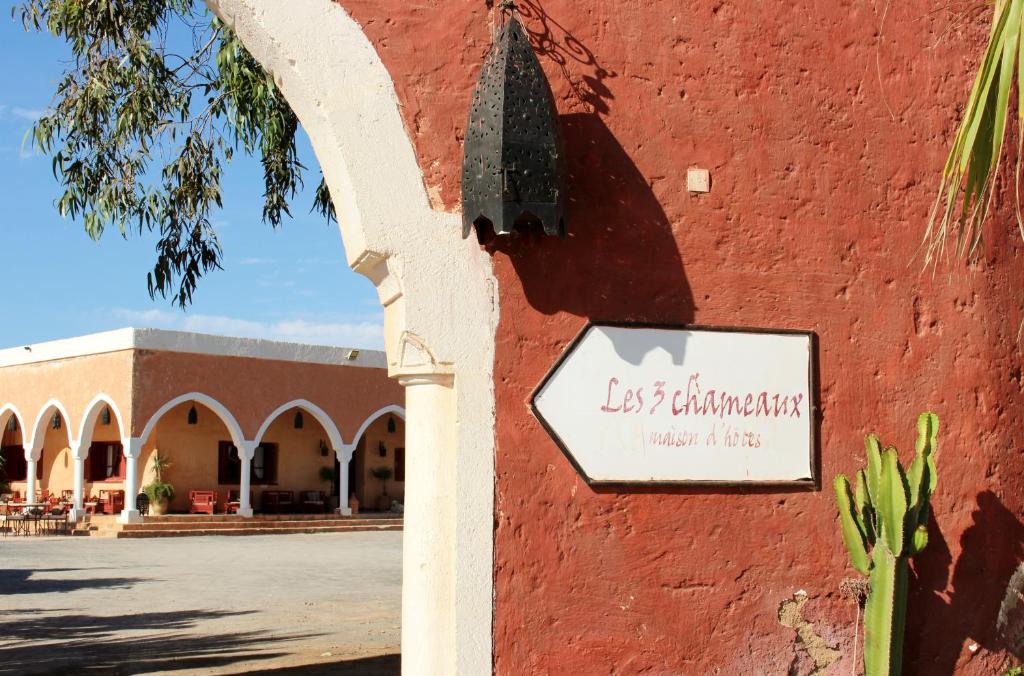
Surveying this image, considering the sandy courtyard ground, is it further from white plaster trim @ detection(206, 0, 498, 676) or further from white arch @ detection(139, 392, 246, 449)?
white arch @ detection(139, 392, 246, 449)

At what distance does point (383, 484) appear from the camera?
101 ft

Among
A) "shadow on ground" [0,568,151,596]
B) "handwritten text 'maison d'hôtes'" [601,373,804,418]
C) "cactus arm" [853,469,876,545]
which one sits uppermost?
"handwritten text 'maison d'hôtes'" [601,373,804,418]

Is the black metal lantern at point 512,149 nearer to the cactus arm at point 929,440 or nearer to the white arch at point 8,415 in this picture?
the cactus arm at point 929,440

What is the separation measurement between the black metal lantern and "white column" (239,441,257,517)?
22.1 meters

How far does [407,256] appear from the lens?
4520 mm

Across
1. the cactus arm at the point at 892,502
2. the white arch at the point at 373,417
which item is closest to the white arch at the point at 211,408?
the white arch at the point at 373,417

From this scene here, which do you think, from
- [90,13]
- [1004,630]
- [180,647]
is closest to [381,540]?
[180,647]

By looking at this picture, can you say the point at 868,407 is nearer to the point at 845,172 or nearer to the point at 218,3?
the point at 845,172

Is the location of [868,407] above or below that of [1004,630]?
above

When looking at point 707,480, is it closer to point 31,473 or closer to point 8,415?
point 31,473

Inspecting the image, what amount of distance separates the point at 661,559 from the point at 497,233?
4.90ft

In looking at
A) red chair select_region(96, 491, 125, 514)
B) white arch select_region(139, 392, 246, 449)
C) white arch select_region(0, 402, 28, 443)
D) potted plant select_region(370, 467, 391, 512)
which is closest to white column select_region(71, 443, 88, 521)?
red chair select_region(96, 491, 125, 514)

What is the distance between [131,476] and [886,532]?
21.6 meters

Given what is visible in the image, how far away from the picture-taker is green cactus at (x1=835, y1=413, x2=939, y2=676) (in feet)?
14.7
